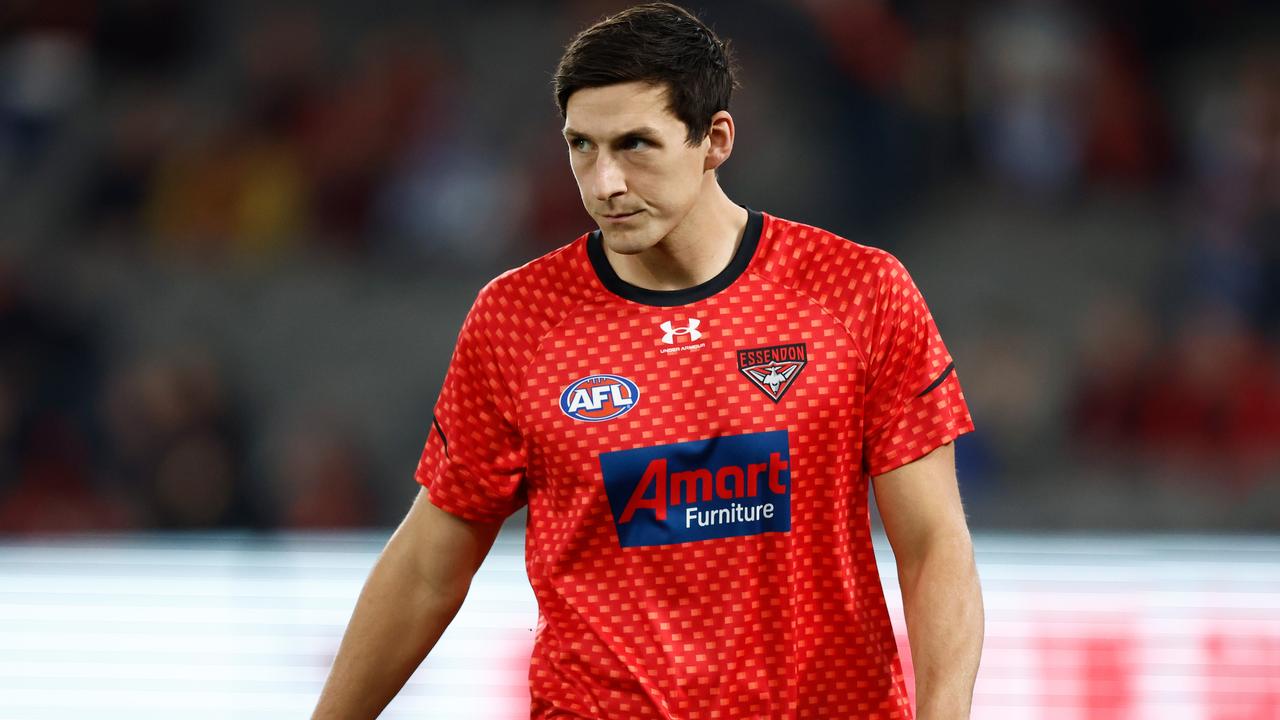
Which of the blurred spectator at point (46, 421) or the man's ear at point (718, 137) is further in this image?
the blurred spectator at point (46, 421)

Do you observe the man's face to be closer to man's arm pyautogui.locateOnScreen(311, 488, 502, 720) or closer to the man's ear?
the man's ear

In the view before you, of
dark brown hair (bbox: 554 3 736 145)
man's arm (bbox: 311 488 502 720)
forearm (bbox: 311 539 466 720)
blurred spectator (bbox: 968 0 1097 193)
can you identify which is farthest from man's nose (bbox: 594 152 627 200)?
blurred spectator (bbox: 968 0 1097 193)

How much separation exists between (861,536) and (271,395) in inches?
302

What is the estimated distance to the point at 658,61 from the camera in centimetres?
282

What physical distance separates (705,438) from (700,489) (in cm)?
9

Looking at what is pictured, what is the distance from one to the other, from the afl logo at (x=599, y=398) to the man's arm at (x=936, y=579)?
0.45 meters

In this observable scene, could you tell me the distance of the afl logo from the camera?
2.97 meters

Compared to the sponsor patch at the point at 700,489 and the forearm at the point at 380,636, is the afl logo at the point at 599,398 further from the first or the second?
the forearm at the point at 380,636

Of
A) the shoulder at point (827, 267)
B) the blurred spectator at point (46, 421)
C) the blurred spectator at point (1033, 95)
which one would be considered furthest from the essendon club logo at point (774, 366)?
the blurred spectator at point (1033, 95)

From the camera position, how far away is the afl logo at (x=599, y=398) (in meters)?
2.97

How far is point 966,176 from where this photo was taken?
10.4 m

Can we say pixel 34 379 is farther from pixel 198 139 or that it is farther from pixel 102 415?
pixel 198 139

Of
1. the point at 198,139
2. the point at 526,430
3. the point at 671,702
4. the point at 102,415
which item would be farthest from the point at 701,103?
the point at 198,139

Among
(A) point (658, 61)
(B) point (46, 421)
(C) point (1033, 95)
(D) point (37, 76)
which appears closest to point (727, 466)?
(A) point (658, 61)
